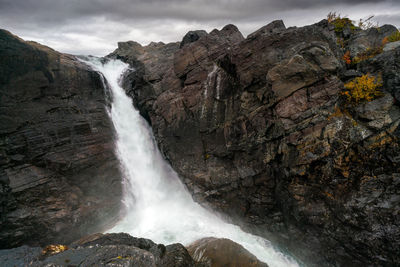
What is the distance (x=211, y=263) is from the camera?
1308cm

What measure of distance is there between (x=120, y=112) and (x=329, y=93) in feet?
66.6

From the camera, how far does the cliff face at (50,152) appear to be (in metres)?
15.7

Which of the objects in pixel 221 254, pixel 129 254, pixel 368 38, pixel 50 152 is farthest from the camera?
pixel 50 152

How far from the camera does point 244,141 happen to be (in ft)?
53.9

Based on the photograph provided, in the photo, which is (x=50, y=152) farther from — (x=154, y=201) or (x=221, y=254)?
(x=221, y=254)

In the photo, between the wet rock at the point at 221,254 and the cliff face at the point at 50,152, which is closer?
the wet rock at the point at 221,254

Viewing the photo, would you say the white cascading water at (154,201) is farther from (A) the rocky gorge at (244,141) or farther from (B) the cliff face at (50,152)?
(B) the cliff face at (50,152)

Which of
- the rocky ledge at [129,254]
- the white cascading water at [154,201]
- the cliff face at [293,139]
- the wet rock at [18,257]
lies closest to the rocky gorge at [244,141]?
the cliff face at [293,139]

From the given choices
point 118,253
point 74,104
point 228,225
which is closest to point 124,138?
point 74,104

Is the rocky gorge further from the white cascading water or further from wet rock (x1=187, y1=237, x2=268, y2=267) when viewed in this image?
the white cascading water

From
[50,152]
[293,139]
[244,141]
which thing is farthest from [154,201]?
[293,139]

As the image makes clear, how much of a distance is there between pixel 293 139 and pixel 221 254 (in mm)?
9112

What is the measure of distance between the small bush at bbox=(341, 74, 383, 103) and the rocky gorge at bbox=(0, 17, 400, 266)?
0.88 ft

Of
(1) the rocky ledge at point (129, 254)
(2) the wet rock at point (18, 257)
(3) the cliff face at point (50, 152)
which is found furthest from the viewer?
(3) the cliff face at point (50, 152)
